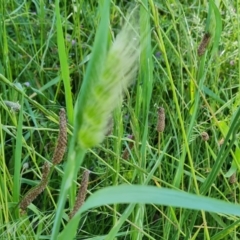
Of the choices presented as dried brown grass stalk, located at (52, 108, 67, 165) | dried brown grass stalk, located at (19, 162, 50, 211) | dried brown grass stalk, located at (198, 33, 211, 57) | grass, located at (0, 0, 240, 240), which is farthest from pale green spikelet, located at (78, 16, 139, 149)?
dried brown grass stalk, located at (198, 33, 211, 57)

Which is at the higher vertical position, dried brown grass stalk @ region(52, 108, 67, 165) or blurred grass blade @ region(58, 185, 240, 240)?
blurred grass blade @ region(58, 185, 240, 240)

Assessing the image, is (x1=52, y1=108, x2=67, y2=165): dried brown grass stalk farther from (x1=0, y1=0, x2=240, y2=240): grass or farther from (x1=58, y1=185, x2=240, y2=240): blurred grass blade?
(x1=58, y1=185, x2=240, y2=240): blurred grass blade

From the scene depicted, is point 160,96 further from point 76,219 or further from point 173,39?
point 76,219

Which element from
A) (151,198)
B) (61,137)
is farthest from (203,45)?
(151,198)

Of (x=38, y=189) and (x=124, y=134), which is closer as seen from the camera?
(x=38, y=189)

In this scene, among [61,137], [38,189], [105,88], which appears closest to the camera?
[105,88]

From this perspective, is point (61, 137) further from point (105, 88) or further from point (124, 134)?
point (124, 134)

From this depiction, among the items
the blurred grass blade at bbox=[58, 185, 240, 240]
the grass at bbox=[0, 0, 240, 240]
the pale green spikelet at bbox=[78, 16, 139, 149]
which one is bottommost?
the grass at bbox=[0, 0, 240, 240]

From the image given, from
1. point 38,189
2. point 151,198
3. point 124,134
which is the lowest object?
point 124,134
